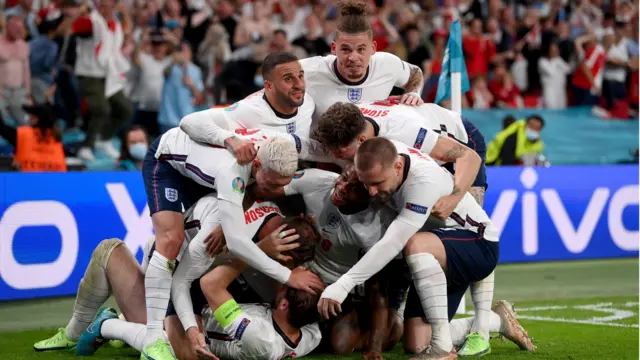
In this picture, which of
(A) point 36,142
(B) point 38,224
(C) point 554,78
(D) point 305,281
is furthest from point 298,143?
(C) point 554,78

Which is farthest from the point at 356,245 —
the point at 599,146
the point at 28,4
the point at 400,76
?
the point at 599,146

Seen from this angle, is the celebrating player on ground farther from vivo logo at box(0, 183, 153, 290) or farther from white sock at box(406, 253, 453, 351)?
vivo logo at box(0, 183, 153, 290)

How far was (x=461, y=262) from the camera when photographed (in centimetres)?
655

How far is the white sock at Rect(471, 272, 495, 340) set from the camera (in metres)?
6.75

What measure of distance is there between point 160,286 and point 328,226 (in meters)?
Answer: 1.22

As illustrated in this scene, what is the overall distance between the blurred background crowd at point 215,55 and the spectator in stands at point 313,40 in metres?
0.03

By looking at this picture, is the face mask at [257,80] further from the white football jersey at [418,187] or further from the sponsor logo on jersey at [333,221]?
the white football jersey at [418,187]

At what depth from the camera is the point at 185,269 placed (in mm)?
6559

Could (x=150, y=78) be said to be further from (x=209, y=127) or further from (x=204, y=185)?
(x=209, y=127)

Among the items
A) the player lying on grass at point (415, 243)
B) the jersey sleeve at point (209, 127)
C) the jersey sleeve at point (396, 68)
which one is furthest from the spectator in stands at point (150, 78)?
the player lying on grass at point (415, 243)

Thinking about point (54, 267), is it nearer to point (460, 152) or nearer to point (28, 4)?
point (460, 152)

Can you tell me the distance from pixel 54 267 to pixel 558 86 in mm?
13205

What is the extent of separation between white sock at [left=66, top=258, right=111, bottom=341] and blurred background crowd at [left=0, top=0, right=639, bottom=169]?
514 cm

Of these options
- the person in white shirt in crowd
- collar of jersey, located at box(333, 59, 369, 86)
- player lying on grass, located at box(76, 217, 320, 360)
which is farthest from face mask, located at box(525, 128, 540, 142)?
player lying on grass, located at box(76, 217, 320, 360)
